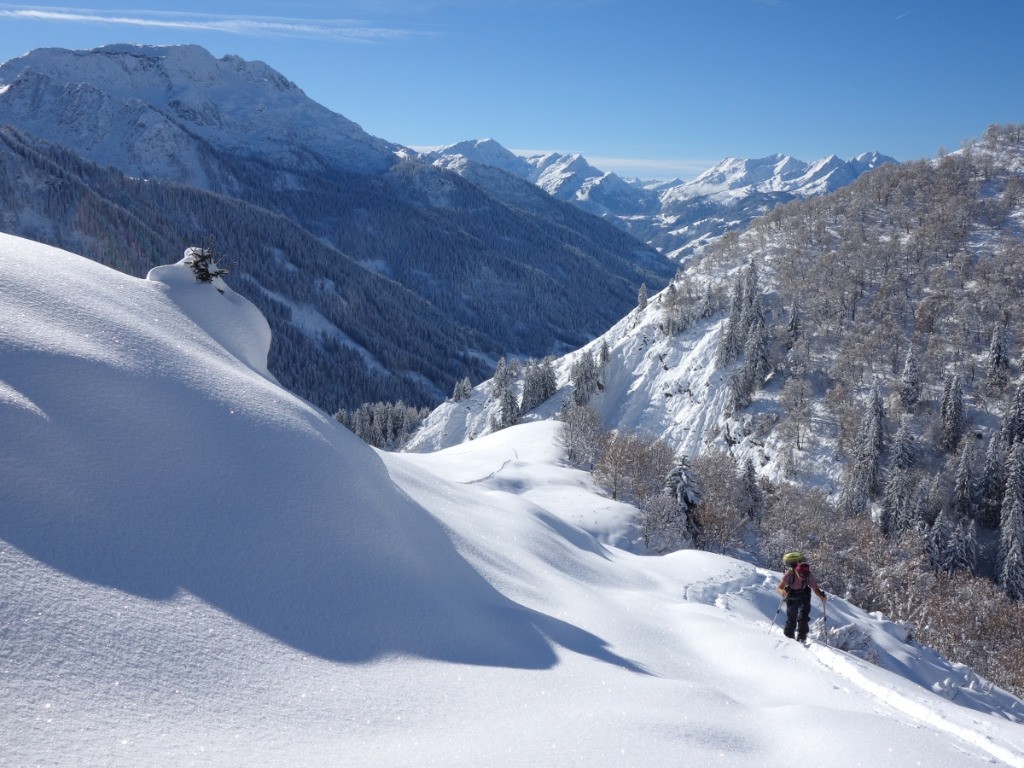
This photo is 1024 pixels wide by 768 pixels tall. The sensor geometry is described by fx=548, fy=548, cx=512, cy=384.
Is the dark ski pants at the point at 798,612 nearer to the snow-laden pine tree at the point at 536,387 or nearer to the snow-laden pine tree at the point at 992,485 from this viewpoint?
the snow-laden pine tree at the point at 992,485

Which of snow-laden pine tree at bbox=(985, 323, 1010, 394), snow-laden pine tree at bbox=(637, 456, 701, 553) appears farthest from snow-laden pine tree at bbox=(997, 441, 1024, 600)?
snow-laden pine tree at bbox=(637, 456, 701, 553)

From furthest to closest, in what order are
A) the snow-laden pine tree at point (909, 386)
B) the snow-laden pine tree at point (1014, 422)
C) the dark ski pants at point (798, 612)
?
the snow-laden pine tree at point (909, 386)
the snow-laden pine tree at point (1014, 422)
the dark ski pants at point (798, 612)

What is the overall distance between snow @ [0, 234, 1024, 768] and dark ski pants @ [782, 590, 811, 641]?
2.15 feet

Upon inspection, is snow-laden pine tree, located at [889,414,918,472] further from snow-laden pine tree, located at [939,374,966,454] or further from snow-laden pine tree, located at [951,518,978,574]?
snow-laden pine tree, located at [951,518,978,574]

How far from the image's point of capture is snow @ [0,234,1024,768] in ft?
20.8

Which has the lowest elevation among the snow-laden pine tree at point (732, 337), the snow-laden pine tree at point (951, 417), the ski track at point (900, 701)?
the ski track at point (900, 701)

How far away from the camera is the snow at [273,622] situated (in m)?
6.34

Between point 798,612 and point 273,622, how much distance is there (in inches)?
584

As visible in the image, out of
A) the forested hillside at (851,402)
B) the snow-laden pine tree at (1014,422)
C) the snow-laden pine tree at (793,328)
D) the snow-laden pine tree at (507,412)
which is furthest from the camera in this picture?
the snow-laden pine tree at (507,412)

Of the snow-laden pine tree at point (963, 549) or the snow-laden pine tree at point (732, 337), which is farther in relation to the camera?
the snow-laden pine tree at point (732, 337)

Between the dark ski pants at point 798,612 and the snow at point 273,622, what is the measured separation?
0.66 metres

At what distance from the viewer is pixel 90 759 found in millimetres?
4996

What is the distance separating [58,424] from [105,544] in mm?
2504

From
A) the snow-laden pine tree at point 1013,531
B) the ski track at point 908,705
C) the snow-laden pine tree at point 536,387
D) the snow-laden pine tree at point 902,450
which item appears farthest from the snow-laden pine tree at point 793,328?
the ski track at point 908,705
